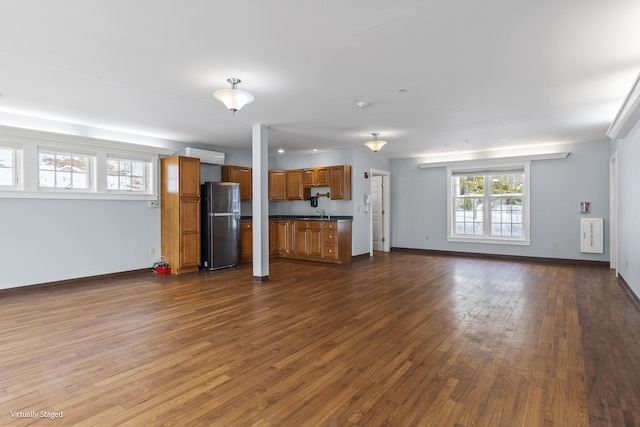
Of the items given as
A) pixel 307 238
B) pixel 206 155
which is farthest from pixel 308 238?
pixel 206 155

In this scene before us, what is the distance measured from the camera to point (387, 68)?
11.0 feet

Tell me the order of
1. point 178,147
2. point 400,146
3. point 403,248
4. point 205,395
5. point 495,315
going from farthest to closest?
point 403,248 < point 400,146 < point 178,147 < point 495,315 < point 205,395

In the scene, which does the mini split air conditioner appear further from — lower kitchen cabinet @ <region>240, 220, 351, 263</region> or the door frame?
the door frame

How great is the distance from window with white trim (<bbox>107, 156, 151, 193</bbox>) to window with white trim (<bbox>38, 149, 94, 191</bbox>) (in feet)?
1.13

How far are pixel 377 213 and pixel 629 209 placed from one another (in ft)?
17.9

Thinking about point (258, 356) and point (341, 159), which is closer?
point (258, 356)

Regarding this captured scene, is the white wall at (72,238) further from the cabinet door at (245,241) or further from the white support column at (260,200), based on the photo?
the white support column at (260,200)

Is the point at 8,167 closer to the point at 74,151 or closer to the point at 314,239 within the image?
the point at 74,151

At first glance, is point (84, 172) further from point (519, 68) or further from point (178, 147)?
point (519, 68)

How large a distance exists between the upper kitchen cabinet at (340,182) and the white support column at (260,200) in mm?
2598

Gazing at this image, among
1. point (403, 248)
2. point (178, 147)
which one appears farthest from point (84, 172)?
point (403, 248)

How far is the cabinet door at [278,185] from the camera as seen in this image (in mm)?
8789

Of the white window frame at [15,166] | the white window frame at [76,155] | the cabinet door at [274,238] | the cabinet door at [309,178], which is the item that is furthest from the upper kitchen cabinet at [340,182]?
the white window frame at [15,166]

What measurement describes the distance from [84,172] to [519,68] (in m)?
6.27
